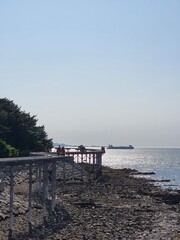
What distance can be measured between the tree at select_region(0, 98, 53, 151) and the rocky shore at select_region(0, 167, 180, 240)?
14142 millimetres

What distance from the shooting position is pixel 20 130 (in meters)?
64.4

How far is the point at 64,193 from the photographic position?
45.0m

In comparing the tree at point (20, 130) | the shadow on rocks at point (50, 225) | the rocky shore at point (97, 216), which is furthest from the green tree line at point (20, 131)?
the shadow on rocks at point (50, 225)

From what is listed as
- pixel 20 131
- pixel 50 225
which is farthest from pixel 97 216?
pixel 20 131

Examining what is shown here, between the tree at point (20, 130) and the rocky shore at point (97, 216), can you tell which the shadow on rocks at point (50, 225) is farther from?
the tree at point (20, 130)

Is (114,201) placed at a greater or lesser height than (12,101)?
lesser

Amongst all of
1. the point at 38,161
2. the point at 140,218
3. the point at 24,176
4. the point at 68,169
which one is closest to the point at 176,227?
the point at 140,218

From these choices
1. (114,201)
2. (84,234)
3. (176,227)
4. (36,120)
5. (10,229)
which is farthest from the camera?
(36,120)

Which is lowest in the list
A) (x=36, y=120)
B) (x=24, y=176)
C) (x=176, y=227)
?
(x=176, y=227)

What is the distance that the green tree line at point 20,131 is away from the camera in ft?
202

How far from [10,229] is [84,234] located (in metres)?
4.59

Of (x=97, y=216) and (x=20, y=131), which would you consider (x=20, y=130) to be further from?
(x=97, y=216)

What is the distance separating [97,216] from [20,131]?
31945 millimetres

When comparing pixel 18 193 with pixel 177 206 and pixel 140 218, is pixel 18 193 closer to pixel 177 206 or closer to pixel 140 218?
pixel 140 218
